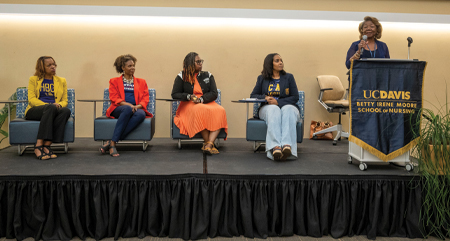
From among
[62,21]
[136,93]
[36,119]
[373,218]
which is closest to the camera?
[373,218]

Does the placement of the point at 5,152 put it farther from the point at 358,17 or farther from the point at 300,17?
the point at 358,17

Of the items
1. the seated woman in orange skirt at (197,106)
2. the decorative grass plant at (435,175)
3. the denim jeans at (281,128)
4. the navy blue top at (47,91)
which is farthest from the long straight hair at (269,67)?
the navy blue top at (47,91)

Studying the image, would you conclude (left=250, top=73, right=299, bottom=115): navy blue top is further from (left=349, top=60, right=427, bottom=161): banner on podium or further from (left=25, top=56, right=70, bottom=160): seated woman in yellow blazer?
(left=25, top=56, right=70, bottom=160): seated woman in yellow blazer

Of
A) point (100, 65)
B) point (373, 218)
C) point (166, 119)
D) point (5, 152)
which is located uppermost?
point (100, 65)

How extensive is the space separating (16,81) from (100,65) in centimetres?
132

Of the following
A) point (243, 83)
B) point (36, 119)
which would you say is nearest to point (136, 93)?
point (36, 119)

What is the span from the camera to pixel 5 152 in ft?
10.9

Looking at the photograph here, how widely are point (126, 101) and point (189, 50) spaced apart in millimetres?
1729

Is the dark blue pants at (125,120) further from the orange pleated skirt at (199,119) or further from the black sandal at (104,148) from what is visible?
the orange pleated skirt at (199,119)

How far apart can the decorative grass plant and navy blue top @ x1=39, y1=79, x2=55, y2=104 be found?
3542mm

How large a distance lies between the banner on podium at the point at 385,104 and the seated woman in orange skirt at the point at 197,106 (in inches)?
55.8

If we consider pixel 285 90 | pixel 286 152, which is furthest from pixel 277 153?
pixel 285 90

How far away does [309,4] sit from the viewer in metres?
4.89

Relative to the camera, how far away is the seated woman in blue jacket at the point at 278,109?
2928mm
